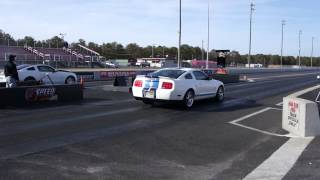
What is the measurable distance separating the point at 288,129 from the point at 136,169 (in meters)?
5.93

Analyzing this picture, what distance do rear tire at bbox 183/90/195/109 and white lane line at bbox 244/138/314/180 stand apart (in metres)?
6.50

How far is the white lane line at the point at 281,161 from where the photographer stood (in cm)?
736

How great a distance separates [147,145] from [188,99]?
7.66 meters

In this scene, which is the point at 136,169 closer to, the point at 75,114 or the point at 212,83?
the point at 75,114

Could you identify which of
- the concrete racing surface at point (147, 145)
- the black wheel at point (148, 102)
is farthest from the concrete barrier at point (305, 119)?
the black wheel at point (148, 102)

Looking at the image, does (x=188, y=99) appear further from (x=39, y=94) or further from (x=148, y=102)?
(x=39, y=94)

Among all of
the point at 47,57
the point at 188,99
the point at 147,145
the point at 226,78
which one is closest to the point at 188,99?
the point at 188,99

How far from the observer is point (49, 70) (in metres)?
28.3

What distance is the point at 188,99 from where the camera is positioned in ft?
56.3

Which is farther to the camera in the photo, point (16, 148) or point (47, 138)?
point (47, 138)

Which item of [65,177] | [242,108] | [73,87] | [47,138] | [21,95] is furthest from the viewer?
[73,87]

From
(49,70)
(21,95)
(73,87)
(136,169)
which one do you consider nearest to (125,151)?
(136,169)

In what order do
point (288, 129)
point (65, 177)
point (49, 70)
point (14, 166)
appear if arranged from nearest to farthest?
1. point (65, 177)
2. point (14, 166)
3. point (288, 129)
4. point (49, 70)

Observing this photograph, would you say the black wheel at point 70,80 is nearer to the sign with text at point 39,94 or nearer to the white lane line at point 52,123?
the sign with text at point 39,94
